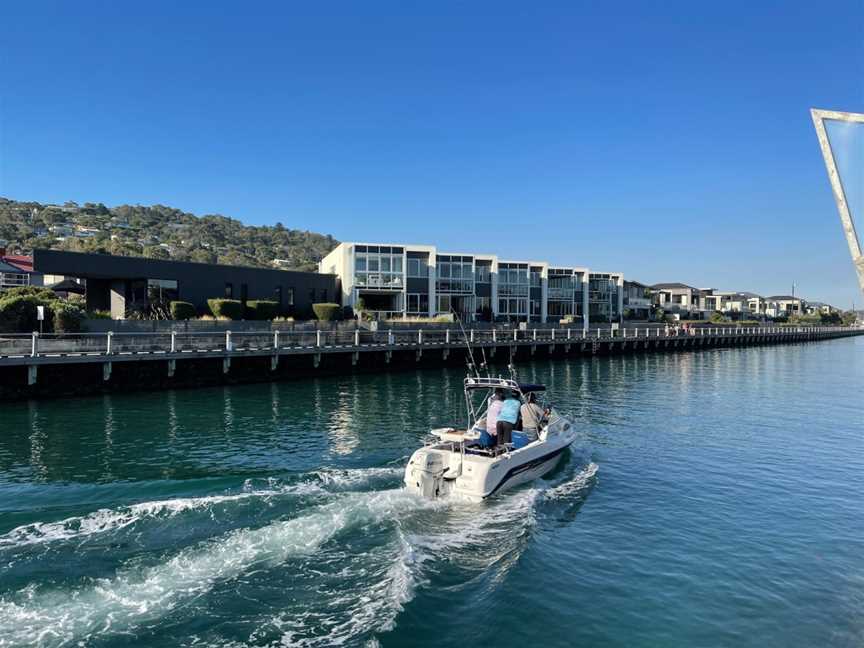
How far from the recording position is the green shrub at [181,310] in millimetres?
43781

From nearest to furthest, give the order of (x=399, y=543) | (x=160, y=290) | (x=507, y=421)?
1. (x=399, y=543)
2. (x=507, y=421)
3. (x=160, y=290)

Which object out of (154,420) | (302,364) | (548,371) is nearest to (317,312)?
(302,364)

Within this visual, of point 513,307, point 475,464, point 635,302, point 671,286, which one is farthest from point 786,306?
point 475,464

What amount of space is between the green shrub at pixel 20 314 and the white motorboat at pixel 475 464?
2905cm

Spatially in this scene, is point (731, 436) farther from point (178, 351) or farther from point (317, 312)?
point (317, 312)

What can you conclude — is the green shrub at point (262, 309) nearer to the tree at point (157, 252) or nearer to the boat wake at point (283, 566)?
the boat wake at point (283, 566)

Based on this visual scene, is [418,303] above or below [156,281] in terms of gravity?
below

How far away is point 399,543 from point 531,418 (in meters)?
7.68

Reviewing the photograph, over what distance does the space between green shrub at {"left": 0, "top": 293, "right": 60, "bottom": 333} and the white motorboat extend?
95.3ft

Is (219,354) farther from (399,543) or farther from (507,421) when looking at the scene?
(399,543)

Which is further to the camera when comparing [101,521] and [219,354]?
[219,354]

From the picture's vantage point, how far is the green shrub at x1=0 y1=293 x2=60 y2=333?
1271 inches

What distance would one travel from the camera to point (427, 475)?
1298cm

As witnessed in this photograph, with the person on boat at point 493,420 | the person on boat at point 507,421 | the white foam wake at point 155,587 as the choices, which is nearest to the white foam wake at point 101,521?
the white foam wake at point 155,587
